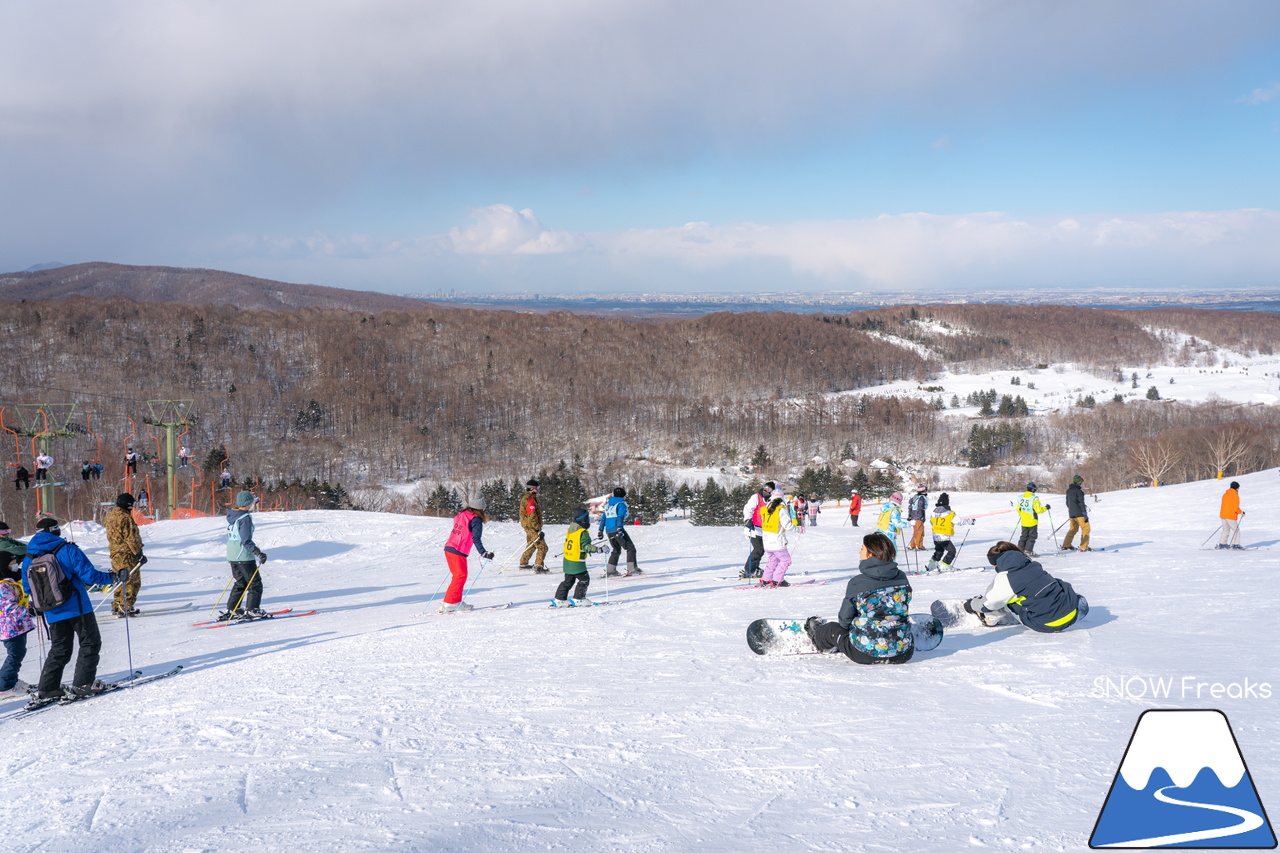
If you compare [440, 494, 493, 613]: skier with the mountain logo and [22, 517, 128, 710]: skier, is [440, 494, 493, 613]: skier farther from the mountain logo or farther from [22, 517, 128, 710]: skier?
the mountain logo

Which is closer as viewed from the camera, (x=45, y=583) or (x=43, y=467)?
(x=45, y=583)

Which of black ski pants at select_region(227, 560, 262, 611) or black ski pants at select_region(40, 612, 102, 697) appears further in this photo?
black ski pants at select_region(227, 560, 262, 611)

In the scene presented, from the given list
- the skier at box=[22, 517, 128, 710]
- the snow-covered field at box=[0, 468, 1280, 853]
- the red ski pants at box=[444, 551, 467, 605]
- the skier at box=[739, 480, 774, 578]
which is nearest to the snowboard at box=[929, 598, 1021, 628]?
the snow-covered field at box=[0, 468, 1280, 853]

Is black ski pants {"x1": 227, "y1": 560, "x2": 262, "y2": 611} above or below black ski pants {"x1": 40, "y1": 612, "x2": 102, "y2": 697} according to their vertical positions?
below

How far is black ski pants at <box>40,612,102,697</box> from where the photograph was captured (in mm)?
5750

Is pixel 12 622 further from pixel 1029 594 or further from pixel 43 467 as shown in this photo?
pixel 43 467

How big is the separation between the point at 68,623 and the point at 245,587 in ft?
11.0

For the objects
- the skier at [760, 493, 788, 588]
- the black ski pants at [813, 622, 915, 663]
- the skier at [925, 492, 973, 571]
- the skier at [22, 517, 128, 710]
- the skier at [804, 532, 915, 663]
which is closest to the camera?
the skier at [804, 532, 915, 663]

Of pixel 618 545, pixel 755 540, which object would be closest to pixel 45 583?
pixel 618 545

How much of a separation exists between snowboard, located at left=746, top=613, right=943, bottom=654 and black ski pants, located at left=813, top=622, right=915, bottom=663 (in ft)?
0.55

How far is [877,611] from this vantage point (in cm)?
545

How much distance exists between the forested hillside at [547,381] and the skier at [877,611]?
7122 cm

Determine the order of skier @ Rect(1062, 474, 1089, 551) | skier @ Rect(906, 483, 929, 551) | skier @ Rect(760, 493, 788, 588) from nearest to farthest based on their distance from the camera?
1. skier @ Rect(760, 493, 788, 588)
2. skier @ Rect(1062, 474, 1089, 551)
3. skier @ Rect(906, 483, 929, 551)

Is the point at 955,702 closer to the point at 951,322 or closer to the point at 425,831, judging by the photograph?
the point at 425,831
